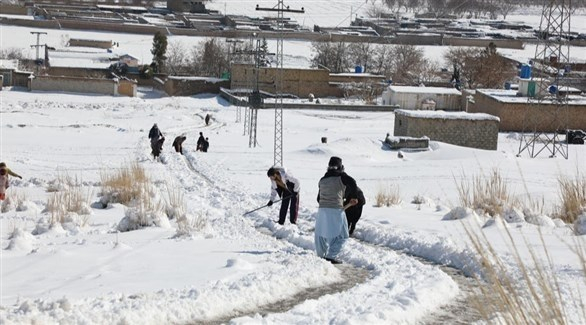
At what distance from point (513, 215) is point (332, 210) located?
429cm

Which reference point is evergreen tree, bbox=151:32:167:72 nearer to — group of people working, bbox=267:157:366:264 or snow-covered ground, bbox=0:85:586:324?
snow-covered ground, bbox=0:85:586:324

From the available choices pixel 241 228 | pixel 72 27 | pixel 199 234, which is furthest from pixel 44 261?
pixel 72 27

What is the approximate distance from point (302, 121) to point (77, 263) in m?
43.8

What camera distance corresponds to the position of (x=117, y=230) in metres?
13.9

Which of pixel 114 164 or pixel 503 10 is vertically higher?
pixel 503 10

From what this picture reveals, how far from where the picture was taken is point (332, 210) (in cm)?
1137

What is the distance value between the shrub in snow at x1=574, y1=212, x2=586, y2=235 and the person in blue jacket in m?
3.54

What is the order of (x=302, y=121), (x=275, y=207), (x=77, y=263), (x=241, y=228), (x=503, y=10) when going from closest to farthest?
1. (x=77, y=263)
2. (x=241, y=228)
3. (x=275, y=207)
4. (x=302, y=121)
5. (x=503, y=10)

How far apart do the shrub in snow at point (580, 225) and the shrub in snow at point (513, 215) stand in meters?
0.89

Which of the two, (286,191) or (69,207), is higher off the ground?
(286,191)

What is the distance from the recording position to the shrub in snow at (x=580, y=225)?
43.5ft

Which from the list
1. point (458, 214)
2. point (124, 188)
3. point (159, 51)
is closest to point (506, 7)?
point (159, 51)

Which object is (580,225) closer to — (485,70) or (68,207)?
(68,207)

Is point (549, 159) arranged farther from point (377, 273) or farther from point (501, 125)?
point (377, 273)
